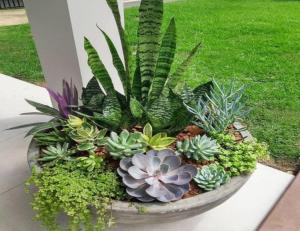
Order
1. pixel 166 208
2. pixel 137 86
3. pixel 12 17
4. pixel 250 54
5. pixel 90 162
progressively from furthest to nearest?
pixel 12 17 → pixel 250 54 → pixel 137 86 → pixel 90 162 → pixel 166 208

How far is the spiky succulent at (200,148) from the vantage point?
1.34 m

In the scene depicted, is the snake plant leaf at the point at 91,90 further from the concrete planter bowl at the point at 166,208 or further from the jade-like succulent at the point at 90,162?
the concrete planter bowl at the point at 166,208

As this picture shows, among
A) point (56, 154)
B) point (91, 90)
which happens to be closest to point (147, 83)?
point (91, 90)

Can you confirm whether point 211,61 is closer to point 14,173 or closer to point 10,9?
point 14,173

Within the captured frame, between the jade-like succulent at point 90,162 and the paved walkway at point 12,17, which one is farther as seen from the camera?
the paved walkway at point 12,17

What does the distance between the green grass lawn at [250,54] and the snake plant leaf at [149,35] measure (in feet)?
1.49

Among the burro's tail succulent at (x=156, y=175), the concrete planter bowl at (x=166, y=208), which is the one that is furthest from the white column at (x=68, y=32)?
the concrete planter bowl at (x=166, y=208)

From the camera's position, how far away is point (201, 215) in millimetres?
1567

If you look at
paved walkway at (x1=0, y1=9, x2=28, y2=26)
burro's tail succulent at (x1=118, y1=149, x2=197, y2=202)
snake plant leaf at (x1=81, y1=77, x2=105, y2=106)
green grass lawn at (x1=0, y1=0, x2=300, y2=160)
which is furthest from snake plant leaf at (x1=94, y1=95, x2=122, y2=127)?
paved walkway at (x1=0, y1=9, x2=28, y2=26)

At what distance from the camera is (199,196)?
3.97 ft

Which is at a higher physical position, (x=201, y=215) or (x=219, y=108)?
(x=219, y=108)

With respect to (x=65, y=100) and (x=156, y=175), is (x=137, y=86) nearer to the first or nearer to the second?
(x=65, y=100)

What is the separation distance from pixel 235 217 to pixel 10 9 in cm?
761

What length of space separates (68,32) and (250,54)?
2410 millimetres
